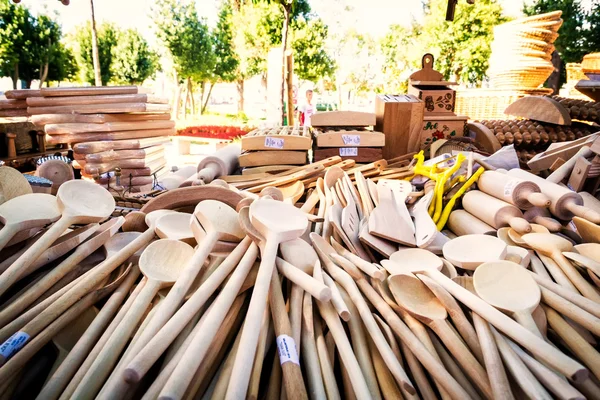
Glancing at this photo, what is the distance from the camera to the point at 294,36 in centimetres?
1489

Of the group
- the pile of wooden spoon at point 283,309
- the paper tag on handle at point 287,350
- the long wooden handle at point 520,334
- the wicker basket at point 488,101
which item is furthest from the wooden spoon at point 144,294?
the wicker basket at point 488,101

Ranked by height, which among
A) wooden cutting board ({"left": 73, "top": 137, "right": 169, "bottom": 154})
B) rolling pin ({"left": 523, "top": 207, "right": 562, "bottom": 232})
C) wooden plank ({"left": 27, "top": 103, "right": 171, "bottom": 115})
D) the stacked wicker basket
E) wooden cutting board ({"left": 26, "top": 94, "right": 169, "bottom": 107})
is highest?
the stacked wicker basket

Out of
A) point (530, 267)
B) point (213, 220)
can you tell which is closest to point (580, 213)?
point (530, 267)

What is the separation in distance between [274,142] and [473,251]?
159 cm

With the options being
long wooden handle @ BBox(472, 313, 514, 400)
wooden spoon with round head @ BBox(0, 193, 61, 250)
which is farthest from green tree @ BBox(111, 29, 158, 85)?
long wooden handle @ BBox(472, 313, 514, 400)

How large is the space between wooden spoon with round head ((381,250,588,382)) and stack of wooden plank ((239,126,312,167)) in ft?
4.67

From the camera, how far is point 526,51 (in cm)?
578

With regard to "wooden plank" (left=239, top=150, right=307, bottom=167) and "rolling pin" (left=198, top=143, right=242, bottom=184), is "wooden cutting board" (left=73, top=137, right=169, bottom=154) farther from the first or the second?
"wooden plank" (left=239, top=150, right=307, bottom=167)

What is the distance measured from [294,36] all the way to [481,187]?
47.9ft

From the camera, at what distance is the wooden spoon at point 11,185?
1378mm

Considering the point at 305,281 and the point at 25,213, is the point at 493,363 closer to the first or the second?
the point at 305,281

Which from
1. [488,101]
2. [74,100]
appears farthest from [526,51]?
[74,100]

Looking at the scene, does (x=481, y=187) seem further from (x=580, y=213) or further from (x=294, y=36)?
(x=294, y=36)

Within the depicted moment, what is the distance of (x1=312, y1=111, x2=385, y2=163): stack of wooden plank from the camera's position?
8.65ft
